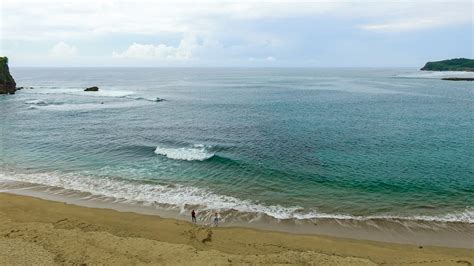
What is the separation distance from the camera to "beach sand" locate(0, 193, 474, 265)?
24.6 metres

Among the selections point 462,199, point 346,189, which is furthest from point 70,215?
point 462,199

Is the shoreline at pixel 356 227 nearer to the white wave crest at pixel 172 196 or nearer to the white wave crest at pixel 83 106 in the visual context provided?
the white wave crest at pixel 172 196

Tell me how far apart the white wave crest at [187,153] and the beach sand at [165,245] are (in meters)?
17.9

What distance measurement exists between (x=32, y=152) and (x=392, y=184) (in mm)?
49641

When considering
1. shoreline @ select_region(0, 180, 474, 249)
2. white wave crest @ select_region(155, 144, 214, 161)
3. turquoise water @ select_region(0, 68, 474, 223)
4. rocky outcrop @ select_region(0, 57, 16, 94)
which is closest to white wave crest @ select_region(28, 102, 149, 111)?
turquoise water @ select_region(0, 68, 474, 223)

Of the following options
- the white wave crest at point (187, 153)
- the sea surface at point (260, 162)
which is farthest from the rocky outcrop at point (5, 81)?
the white wave crest at point (187, 153)

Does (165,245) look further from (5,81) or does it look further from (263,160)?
(5,81)

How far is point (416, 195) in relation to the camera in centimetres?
3797

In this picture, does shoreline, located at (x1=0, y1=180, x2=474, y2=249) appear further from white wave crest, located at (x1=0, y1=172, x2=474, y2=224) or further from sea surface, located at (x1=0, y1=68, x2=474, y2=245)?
white wave crest, located at (x1=0, y1=172, x2=474, y2=224)

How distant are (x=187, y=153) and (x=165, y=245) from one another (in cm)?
2671

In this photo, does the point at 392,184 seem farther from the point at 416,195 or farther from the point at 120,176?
the point at 120,176

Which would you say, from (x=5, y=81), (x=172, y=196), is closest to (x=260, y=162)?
(x=172, y=196)

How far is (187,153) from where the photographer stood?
53062mm

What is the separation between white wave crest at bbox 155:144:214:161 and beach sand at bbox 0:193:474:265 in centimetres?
1787
